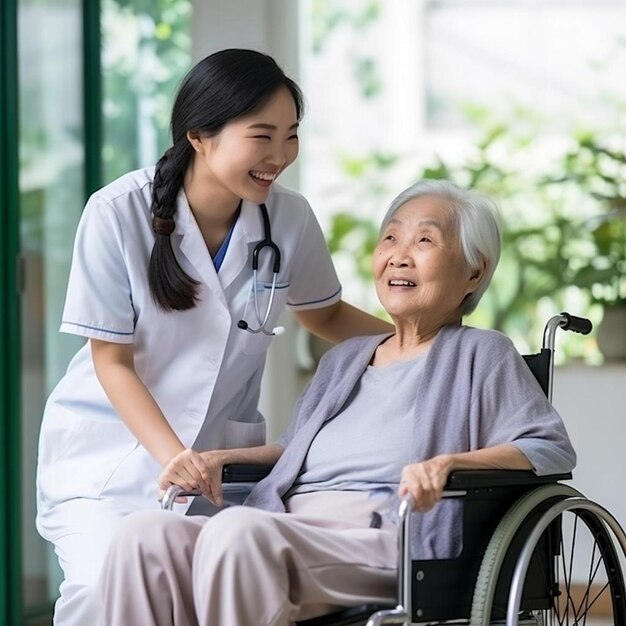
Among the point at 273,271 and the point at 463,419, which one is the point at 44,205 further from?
the point at 463,419

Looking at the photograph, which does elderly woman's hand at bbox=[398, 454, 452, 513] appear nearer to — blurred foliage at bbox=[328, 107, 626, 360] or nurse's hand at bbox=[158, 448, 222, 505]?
nurse's hand at bbox=[158, 448, 222, 505]

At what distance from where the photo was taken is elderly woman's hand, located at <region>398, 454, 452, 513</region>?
1967 mm

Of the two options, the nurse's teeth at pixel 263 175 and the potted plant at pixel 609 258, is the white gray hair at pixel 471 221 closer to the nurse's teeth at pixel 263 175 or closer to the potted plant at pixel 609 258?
the nurse's teeth at pixel 263 175

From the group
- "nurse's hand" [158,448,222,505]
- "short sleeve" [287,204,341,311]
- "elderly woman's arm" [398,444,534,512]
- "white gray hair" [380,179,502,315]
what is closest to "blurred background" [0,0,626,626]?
"short sleeve" [287,204,341,311]

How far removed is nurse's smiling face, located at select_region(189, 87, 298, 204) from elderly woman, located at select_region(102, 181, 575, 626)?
9.3 inches

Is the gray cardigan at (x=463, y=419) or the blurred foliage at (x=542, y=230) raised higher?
the blurred foliage at (x=542, y=230)

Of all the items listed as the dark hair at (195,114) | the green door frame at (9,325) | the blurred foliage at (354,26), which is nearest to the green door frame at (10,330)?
the green door frame at (9,325)

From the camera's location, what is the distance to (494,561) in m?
2.05

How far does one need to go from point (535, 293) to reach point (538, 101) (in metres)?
1.80

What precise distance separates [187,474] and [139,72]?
2.21m

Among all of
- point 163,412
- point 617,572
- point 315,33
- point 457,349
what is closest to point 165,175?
point 163,412

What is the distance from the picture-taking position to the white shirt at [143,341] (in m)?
2.43

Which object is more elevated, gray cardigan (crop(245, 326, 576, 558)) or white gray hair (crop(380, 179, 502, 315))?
white gray hair (crop(380, 179, 502, 315))

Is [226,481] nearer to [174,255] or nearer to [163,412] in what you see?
[163,412]
